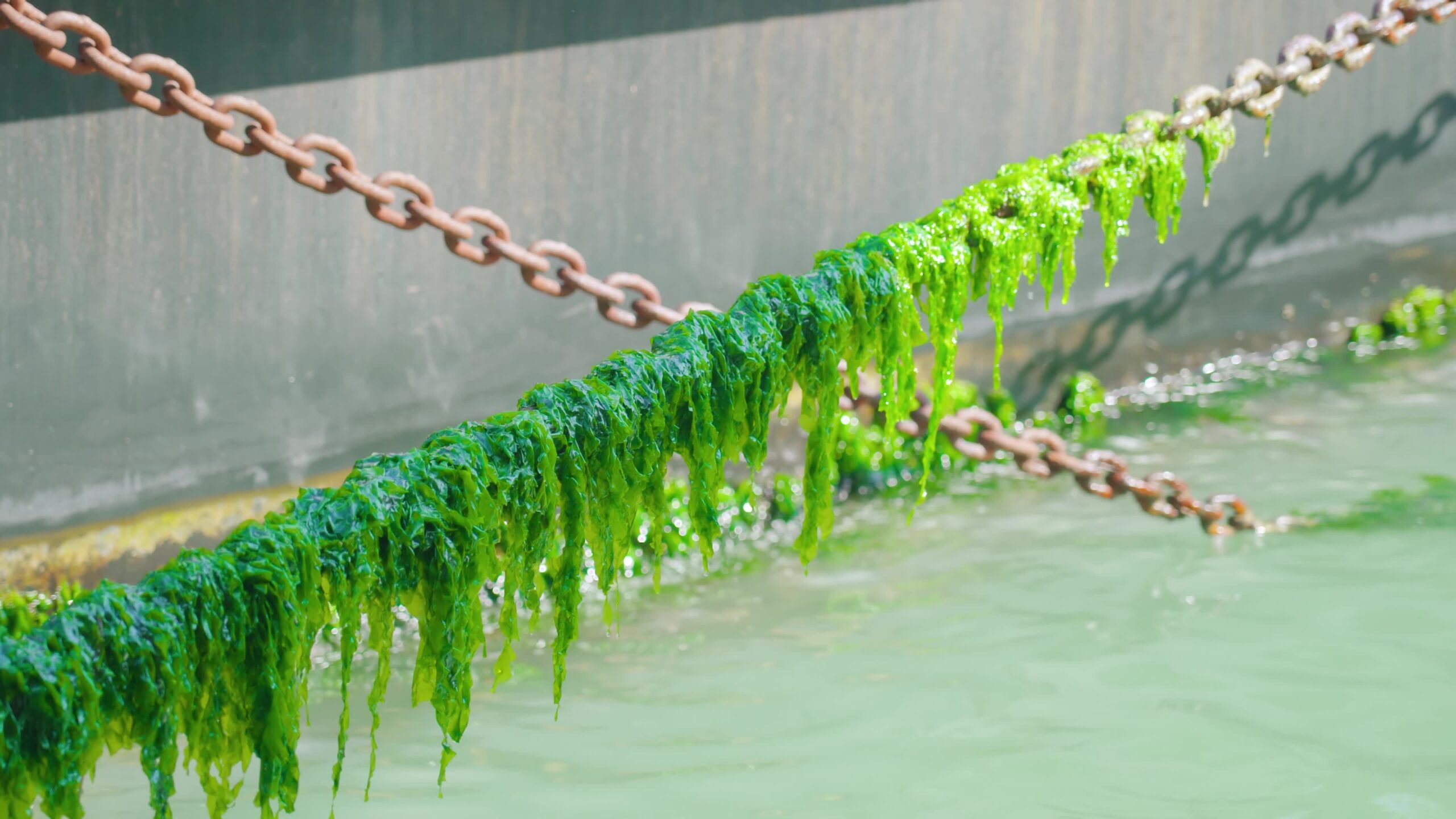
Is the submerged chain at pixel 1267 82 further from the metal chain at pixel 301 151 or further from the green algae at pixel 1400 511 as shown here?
the green algae at pixel 1400 511

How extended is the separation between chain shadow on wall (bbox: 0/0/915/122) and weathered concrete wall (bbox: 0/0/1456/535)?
1 centimetres

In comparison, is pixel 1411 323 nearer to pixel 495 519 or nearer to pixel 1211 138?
pixel 1211 138

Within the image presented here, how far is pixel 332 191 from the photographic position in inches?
151

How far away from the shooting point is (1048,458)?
4.34 meters

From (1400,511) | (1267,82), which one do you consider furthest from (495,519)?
(1400,511)

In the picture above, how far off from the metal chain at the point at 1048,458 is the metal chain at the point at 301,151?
867mm

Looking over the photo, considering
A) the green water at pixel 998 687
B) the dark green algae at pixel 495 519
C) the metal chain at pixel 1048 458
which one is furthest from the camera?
the metal chain at pixel 1048 458

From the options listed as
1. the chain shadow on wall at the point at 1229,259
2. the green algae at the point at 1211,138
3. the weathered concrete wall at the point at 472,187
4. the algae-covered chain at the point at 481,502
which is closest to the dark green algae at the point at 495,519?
the algae-covered chain at the point at 481,502

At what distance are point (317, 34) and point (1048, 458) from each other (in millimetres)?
3324

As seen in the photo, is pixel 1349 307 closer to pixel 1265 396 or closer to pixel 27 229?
pixel 1265 396

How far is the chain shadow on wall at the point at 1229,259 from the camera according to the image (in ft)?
24.2

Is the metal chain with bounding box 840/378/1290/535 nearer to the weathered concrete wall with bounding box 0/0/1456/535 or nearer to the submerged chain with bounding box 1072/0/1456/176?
the submerged chain with bounding box 1072/0/1456/176

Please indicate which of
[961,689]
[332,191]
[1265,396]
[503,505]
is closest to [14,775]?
[503,505]

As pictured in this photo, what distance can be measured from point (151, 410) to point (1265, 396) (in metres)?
5.98
